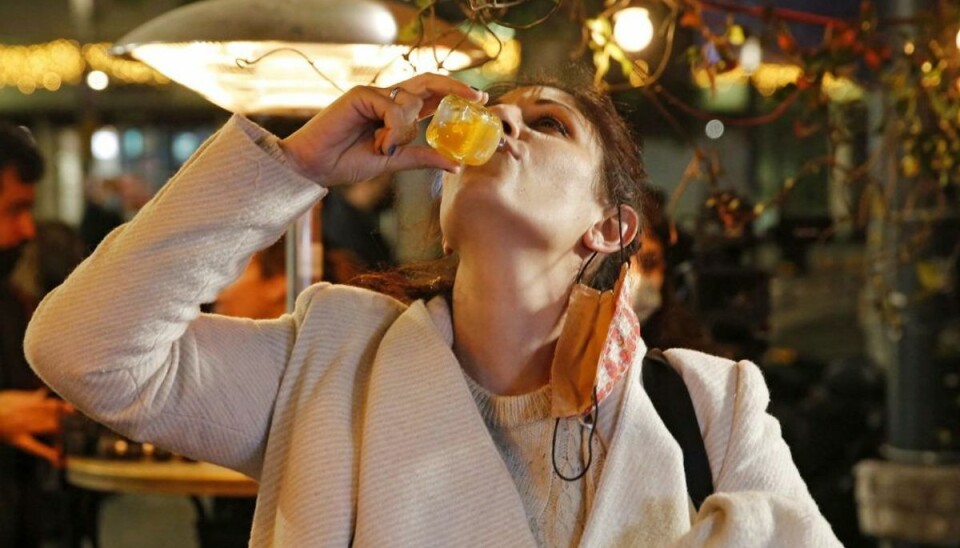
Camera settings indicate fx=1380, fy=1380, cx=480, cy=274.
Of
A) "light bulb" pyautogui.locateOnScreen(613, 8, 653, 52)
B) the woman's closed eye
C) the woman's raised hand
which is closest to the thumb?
the woman's raised hand

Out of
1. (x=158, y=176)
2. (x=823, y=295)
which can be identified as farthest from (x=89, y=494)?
(x=158, y=176)

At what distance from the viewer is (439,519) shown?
2023mm

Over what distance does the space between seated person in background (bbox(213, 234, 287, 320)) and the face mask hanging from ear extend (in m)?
2.96

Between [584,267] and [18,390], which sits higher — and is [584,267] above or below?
above

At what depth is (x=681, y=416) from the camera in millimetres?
2213

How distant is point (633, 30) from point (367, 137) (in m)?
2.29

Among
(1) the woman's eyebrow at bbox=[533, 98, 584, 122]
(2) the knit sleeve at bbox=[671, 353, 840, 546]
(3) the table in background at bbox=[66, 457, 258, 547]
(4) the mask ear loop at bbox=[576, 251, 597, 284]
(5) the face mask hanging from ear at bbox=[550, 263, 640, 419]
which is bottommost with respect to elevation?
(3) the table in background at bbox=[66, 457, 258, 547]

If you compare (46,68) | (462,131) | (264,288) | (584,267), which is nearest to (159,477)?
(264,288)

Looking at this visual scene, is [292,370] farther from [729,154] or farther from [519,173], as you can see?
[729,154]

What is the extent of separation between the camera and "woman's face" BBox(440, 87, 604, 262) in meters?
2.15

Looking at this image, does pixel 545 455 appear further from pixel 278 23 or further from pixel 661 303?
pixel 661 303

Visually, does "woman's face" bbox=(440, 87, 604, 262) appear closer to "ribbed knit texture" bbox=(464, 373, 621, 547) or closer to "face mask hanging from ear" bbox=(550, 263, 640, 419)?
"face mask hanging from ear" bbox=(550, 263, 640, 419)

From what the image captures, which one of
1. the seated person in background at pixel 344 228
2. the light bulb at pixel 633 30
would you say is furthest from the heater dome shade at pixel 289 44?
the seated person in background at pixel 344 228

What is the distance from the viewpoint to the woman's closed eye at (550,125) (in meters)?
2.34
